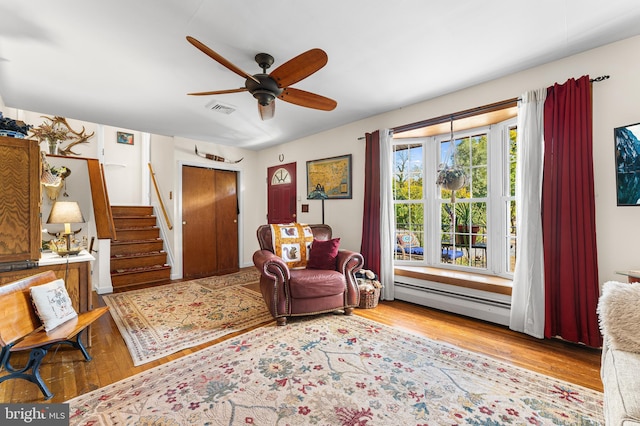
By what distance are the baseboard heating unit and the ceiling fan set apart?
7.55 ft

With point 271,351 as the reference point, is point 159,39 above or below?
above

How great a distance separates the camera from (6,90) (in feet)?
9.14

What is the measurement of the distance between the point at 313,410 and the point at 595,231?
2.47 meters

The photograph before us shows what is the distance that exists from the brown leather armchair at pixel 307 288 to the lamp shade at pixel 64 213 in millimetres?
1765

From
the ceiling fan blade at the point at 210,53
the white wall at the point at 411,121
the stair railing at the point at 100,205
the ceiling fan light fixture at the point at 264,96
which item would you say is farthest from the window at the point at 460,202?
the stair railing at the point at 100,205

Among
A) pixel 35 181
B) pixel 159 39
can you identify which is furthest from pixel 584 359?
pixel 35 181

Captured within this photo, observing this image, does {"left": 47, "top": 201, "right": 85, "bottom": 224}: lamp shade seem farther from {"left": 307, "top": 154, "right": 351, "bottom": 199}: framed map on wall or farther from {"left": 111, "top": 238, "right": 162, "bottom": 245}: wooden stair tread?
{"left": 307, "top": 154, "right": 351, "bottom": 199}: framed map on wall

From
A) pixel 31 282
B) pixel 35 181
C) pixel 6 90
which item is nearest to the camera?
pixel 31 282

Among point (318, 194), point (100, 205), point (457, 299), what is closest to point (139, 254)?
point (100, 205)

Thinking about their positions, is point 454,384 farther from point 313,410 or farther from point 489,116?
point 489,116

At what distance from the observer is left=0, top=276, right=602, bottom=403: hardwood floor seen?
1778 millimetres

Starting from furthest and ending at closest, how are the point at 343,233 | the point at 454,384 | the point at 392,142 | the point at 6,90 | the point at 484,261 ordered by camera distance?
the point at 343,233, the point at 392,142, the point at 484,261, the point at 6,90, the point at 454,384

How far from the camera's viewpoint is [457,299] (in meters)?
3.00

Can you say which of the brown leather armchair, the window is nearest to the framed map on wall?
the window
